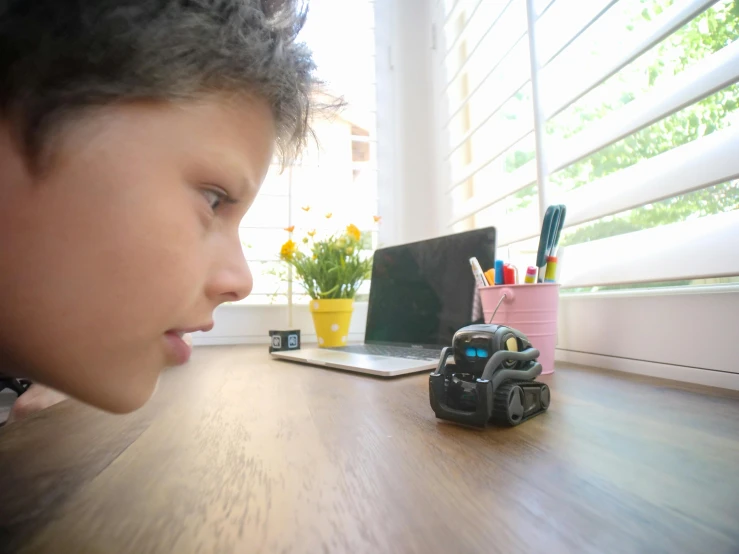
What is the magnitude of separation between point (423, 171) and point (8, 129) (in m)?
1.31

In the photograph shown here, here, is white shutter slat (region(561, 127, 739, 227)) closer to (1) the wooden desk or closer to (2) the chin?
(1) the wooden desk

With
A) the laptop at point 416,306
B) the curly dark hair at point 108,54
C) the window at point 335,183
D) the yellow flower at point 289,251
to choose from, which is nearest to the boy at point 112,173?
the curly dark hair at point 108,54

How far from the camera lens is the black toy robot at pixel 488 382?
37 cm

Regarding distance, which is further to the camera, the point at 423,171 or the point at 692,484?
the point at 423,171

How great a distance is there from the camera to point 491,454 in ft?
1.02

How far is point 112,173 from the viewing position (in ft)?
0.71

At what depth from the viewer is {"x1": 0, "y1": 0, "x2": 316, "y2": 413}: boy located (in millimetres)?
208

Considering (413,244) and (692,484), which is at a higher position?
(413,244)

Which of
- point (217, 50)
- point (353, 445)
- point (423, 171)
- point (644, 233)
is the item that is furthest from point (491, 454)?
point (423, 171)

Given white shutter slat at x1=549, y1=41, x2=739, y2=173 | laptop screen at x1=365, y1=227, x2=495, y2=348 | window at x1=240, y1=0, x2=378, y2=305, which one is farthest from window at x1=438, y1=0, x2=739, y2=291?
window at x1=240, y1=0, x2=378, y2=305

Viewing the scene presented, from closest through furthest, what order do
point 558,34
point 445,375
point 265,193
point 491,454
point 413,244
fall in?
point 491,454 → point 445,375 → point 558,34 → point 413,244 → point 265,193

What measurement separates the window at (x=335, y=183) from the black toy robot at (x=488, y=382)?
36.9 inches

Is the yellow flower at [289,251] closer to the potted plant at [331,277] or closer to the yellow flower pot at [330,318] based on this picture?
the potted plant at [331,277]

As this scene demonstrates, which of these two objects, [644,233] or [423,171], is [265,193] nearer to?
[423,171]
